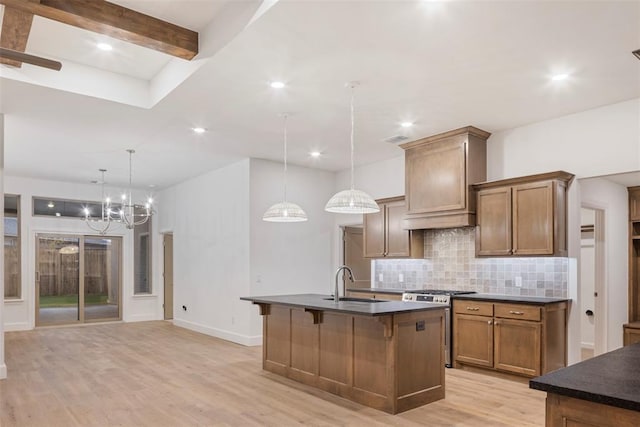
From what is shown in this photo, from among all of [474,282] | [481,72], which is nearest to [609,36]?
[481,72]

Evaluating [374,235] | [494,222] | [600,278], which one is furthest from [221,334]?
[600,278]

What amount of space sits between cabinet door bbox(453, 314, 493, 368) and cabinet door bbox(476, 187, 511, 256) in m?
0.82

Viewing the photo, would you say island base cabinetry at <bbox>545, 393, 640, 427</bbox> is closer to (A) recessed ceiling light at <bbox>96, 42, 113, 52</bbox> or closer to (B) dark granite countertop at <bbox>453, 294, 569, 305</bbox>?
(B) dark granite countertop at <bbox>453, 294, 569, 305</bbox>

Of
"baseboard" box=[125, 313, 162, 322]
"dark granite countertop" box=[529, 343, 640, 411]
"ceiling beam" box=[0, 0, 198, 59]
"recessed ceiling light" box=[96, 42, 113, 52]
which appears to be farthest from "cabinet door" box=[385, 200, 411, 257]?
"baseboard" box=[125, 313, 162, 322]

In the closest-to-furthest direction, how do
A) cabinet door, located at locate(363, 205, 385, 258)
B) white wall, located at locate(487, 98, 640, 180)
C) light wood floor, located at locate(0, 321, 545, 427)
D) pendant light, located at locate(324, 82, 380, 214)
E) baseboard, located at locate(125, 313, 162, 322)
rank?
light wood floor, located at locate(0, 321, 545, 427) → pendant light, located at locate(324, 82, 380, 214) → white wall, located at locate(487, 98, 640, 180) → cabinet door, located at locate(363, 205, 385, 258) → baseboard, located at locate(125, 313, 162, 322)

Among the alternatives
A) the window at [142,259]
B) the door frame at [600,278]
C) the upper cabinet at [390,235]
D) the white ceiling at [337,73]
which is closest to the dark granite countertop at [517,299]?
the door frame at [600,278]

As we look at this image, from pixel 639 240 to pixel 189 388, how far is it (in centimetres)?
617

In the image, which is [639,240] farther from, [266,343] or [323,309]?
[266,343]

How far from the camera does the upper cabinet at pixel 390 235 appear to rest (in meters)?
6.52

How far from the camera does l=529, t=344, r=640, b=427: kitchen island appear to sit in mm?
1543

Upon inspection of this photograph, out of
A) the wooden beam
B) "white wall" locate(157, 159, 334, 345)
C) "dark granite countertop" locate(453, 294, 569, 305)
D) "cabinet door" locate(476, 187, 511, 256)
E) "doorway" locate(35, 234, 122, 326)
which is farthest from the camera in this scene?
"doorway" locate(35, 234, 122, 326)

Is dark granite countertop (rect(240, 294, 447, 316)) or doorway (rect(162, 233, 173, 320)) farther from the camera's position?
doorway (rect(162, 233, 173, 320))

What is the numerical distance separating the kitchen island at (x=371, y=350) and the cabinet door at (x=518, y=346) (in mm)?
1018

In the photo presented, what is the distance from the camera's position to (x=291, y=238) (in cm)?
759
